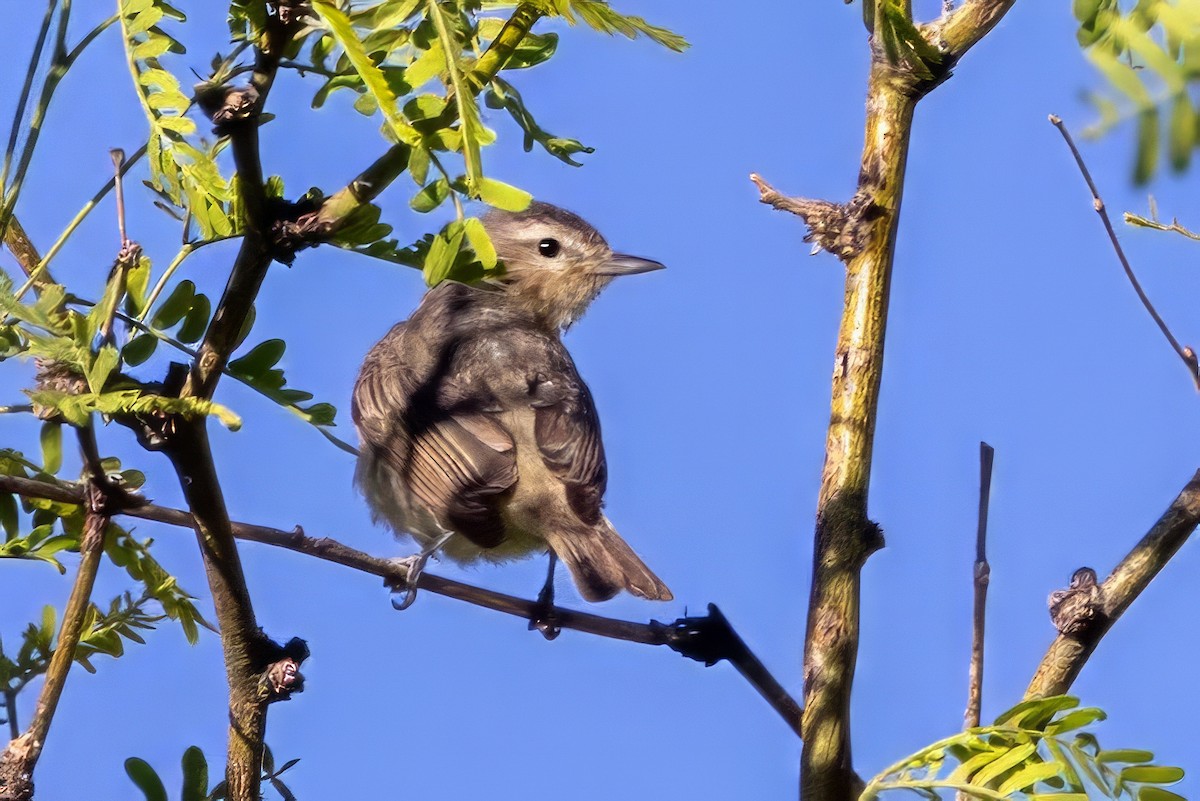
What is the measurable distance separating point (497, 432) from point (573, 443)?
0.98ft

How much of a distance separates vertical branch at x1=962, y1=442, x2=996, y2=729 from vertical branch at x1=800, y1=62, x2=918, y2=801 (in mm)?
279

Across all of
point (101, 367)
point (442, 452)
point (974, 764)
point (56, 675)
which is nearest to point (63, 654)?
point (56, 675)

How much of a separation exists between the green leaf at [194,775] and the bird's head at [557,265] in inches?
182

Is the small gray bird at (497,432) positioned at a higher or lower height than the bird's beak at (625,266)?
lower

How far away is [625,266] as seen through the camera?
22.7 ft

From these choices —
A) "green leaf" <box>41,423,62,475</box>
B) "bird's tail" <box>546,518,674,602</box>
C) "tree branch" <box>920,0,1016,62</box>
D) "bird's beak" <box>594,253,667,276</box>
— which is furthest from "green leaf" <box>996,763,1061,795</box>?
"bird's beak" <box>594,253,667,276</box>

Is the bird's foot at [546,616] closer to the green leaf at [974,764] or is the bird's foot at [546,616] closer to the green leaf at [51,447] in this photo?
the green leaf at [51,447]

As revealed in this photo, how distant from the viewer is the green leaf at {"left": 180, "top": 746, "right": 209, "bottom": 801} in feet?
7.92

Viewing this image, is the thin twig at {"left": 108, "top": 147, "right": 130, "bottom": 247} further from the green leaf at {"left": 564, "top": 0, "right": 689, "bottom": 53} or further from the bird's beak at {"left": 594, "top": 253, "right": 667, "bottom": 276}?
the bird's beak at {"left": 594, "top": 253, "right": 667, "bottom": 276}

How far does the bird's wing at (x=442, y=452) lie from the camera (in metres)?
4.95

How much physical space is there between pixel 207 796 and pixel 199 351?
86 centimetres

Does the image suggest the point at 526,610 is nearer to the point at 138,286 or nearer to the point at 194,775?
the point at 194,775

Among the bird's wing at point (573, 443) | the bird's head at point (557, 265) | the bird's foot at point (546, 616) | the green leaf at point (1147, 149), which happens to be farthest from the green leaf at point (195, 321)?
the bird's head at point (557, 265)

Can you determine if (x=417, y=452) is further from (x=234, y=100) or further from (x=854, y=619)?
(x=234, y=100)
